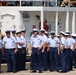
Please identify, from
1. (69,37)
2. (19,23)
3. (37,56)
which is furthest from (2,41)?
(19,23)

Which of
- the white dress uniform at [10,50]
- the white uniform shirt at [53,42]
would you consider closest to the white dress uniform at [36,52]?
the white uniform shirt at [53,42]

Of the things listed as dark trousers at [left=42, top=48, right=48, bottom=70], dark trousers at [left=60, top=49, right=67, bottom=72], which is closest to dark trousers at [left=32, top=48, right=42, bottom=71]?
dark trousers at [left=42, top=48, right=48, bottom=70]

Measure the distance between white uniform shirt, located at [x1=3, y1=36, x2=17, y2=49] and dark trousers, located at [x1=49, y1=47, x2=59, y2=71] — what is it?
1.54 m

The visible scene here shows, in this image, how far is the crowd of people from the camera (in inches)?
714

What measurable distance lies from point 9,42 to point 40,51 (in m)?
1.28

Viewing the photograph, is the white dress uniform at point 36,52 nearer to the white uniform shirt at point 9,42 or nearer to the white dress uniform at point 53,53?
the white dress uniform at point 53,53

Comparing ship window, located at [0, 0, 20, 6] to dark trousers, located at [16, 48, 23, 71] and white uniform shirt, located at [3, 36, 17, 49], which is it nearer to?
dark trousers, located at [16, 48, 23, 71]

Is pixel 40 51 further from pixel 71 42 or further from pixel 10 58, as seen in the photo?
pixel 71 42

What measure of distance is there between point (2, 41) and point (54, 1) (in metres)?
9.47

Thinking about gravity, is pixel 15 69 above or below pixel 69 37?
below

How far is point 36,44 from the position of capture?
18109mm

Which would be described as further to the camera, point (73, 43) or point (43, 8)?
point (43, 8)

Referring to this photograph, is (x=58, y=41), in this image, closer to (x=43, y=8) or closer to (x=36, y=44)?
(x=36, y=44)

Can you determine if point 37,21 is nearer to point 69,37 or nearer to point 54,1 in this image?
point 54,1
